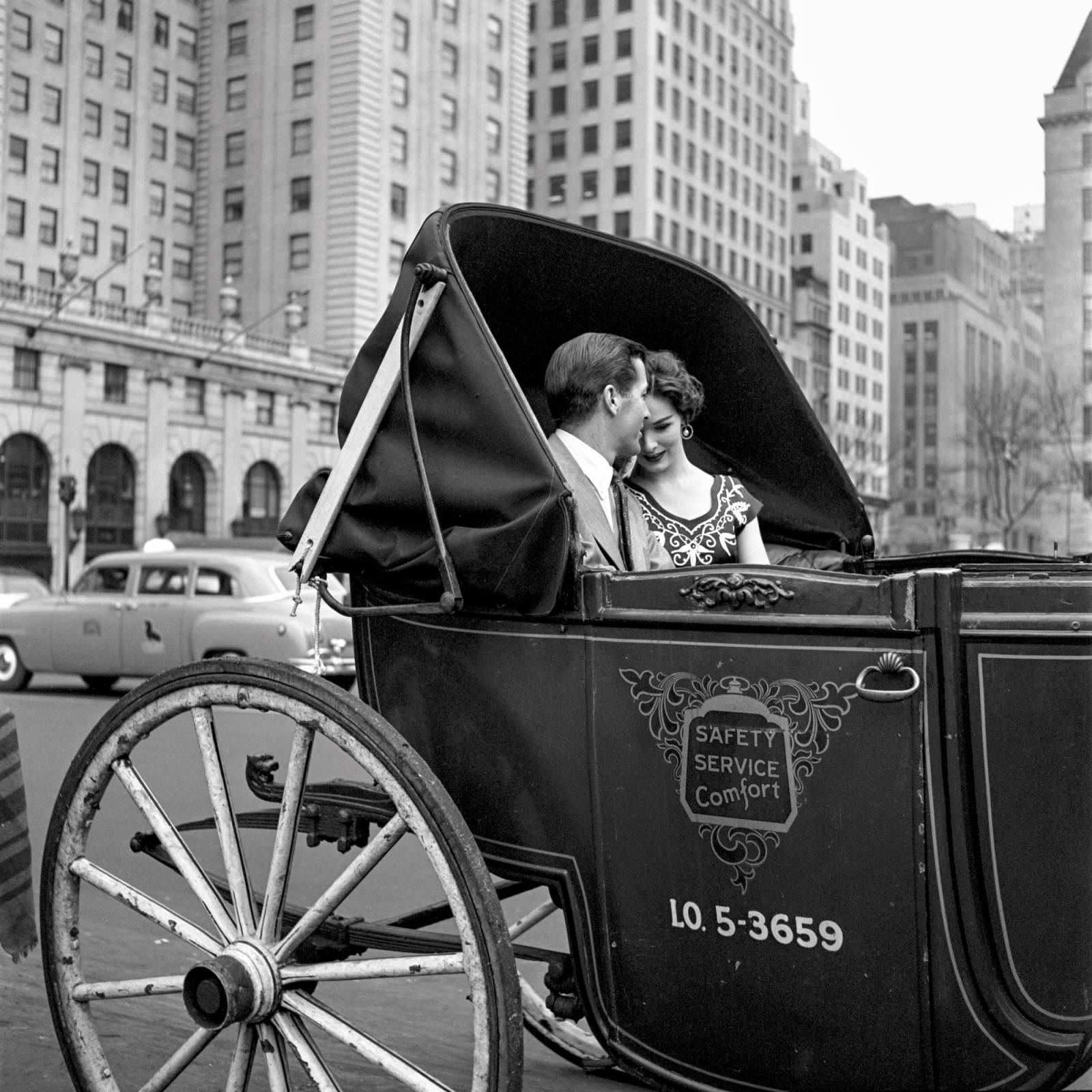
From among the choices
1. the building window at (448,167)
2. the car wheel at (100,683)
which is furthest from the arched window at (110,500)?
the car wheel at (100,683)

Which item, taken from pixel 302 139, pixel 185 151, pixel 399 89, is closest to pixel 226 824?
pixel 185 151

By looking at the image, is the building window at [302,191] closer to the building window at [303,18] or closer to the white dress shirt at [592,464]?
the building window at [303,18]

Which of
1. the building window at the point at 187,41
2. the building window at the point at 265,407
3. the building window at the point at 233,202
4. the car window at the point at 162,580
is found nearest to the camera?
the building window at the point at 187,41

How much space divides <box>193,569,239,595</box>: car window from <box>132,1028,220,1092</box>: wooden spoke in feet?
42.8

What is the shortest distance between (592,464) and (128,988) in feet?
4.92

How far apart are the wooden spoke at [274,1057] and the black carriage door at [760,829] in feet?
1.98

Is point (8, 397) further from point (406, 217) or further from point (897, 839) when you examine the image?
point (897, 839)

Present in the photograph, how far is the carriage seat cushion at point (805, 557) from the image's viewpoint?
3811 mm

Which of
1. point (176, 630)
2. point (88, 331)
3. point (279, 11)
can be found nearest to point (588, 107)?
point (88, 331)

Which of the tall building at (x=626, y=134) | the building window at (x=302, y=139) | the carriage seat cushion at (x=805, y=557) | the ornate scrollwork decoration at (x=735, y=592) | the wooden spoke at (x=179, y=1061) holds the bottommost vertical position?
the wooden spoke at (x=179, y=1061)

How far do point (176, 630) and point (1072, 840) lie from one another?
1444 cm

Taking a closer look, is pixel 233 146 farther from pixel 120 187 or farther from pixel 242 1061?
pixel 242 1061

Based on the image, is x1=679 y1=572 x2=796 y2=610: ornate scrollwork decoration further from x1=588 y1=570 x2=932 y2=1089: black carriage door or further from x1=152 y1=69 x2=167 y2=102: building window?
x1=152 y1=69 x2=167 y2=102: building window

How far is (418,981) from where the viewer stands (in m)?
5.01
